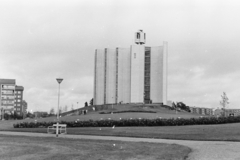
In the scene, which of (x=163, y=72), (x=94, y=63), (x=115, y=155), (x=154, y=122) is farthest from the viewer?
(x=94, y=63)

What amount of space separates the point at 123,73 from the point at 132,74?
479cm

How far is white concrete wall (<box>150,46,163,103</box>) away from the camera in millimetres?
112062

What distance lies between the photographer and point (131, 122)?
3631 centimetres

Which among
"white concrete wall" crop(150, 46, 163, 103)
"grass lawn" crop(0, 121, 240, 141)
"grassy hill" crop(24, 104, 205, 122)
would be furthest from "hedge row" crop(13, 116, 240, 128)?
"white concrete wall" crop(150, 46, 163, 103)

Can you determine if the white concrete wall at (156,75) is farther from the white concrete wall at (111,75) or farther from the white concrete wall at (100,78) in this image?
the white concrete wall at (100,78)

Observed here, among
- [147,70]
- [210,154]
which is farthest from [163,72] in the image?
[210,154]

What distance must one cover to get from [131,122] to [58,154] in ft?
78.6

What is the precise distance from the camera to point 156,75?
11331 cm

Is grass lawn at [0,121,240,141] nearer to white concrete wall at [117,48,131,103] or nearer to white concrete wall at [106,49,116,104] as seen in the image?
white concrete wall at [117,48,131,103]

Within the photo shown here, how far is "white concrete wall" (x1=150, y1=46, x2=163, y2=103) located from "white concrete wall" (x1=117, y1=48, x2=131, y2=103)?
8.94m

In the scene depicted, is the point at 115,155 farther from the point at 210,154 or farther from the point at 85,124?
the point at 85,124

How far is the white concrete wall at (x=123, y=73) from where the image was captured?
114500mm

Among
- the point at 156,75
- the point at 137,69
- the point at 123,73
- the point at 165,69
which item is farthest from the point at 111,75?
the point at 165,69

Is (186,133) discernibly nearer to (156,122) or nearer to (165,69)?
(156,122)
